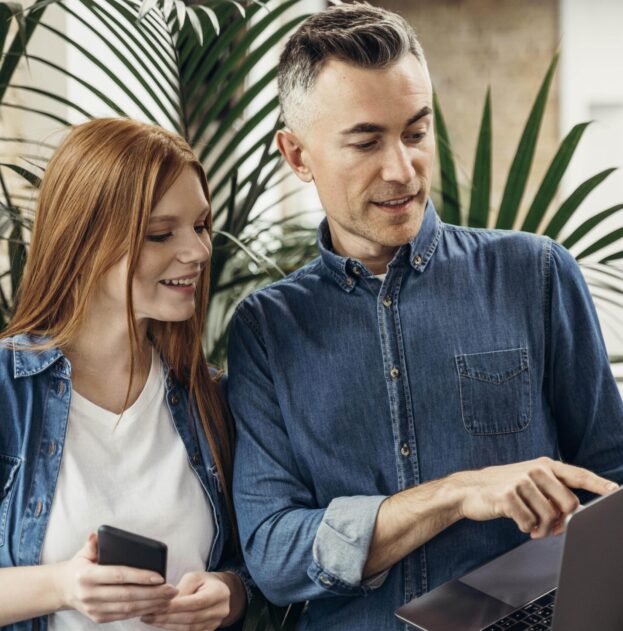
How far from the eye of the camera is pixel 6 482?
49.6 inches

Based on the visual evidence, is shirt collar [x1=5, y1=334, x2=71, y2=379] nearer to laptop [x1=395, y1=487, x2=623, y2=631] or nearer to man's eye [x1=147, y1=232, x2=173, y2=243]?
man's eye [x1=147, y1=232, x2=173, y2=243]

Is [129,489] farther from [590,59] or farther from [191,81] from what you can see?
[590,59]

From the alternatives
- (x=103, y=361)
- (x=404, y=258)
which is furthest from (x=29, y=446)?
(x=404, y=258)

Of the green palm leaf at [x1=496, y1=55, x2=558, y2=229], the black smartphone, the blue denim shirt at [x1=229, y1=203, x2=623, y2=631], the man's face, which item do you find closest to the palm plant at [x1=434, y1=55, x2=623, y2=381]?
the green palm leaf at [x1=496, y1=55, x2=558, y2=229]

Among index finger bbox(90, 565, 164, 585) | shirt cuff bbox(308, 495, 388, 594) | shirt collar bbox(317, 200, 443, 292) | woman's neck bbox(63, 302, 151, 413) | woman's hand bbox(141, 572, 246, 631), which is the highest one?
shirt collar bbox(317, 200, 443, 292)

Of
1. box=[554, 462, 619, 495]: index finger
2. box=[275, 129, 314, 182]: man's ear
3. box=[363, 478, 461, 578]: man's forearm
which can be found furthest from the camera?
box=[275, 129, 314, 182]: man's ear

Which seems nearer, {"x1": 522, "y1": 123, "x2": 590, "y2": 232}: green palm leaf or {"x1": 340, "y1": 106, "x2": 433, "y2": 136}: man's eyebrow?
{"x1": 340, "y1": 106, "x2": 433, "y2": 136}: man's eyebrow

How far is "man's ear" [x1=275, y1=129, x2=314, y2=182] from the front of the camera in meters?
1.46

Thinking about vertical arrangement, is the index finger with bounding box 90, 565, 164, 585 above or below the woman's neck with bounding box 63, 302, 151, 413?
below

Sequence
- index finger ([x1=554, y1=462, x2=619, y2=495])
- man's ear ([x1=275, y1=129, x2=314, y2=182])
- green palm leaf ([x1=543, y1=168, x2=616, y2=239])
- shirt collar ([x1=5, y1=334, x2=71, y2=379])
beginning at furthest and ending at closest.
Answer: green palm leaf ([x1=543, y1=168, x2=616, y2=239]) < man's ear ([x1=275, y1=129, x2=314, y2=182]) < shirt collar ([x1=5, y1=334, x2=71, y2=379]) < index finger ([x1=554, y1=462, x2=619, y2=495])

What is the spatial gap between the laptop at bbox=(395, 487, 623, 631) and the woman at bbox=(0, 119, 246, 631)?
0.34 m

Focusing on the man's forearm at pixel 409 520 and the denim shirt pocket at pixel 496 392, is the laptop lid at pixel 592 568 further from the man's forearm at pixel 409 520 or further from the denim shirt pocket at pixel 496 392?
the denim shirt pocket at pixel 496 392

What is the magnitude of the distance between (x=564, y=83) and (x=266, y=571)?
335 cm

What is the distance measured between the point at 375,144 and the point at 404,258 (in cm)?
19
